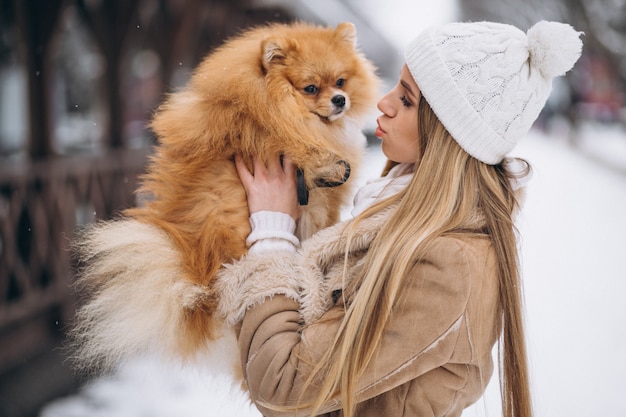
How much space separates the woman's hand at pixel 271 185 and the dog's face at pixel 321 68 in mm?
253

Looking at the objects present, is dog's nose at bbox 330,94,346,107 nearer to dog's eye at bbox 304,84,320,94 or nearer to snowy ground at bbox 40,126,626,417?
dog's eye at bbox 304,84,320,94

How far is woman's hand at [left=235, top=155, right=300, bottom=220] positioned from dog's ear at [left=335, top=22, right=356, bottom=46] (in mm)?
585

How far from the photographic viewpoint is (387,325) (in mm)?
1421

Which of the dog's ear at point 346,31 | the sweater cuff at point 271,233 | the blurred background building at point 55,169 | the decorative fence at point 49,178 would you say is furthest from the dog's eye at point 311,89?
the decorative fence at point 49,178

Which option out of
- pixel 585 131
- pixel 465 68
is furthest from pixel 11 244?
pixel 585 131

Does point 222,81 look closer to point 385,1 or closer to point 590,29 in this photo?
point 590,29

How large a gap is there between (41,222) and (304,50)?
12.7ft

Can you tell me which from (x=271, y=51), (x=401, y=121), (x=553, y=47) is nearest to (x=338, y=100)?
(x=271, y=51)

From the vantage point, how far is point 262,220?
5.57 ft

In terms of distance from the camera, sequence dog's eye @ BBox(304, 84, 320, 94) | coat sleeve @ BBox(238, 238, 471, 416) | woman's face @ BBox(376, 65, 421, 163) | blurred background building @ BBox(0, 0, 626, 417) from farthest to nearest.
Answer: blurred background building @ BBox(0, 0, 626, 417) < dog's eye @ BBox(304, 84, 320, 94) < woman's face @ BBox(376, 65, 421, 163) < coat sleeve @ BBox(238, 238, 471, 416)

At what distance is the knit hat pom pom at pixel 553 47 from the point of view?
1.44 m

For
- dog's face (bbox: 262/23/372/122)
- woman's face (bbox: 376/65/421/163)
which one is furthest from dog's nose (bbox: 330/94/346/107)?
woman's face (bbox: 376/65/421/163)

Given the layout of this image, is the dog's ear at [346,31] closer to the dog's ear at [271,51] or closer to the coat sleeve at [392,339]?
the dog's ear at [271,51]

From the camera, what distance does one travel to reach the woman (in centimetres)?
139
